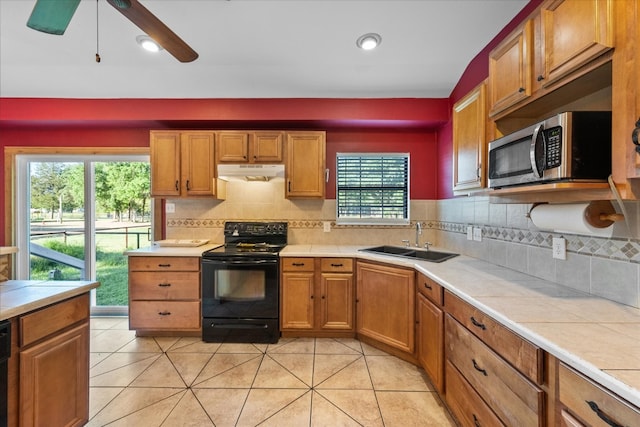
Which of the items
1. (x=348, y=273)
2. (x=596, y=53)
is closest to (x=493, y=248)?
(x=348, y=273)

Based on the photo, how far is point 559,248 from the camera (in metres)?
1.57

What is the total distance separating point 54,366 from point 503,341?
2.07 meters

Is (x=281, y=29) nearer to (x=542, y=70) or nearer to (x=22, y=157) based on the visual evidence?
(x=542, y=70)

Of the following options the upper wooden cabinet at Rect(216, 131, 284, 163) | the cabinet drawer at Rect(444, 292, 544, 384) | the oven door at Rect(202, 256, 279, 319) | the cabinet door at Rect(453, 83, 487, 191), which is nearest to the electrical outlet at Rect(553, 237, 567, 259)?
the cabinet door at Rect(453, 83, 487, 191)

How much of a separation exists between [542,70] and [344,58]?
1677mm

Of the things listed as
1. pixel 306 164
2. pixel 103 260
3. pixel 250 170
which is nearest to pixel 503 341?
pixel 306 164

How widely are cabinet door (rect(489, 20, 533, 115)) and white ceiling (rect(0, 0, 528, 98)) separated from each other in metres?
0.76

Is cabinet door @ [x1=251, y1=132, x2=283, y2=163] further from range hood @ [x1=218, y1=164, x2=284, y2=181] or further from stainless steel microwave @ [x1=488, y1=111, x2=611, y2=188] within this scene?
stainless steel microwave @ [x1=488, y1=111, x2=611, y2=188]

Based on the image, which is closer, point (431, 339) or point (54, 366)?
point (54, 366)

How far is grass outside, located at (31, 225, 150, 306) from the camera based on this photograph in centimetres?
340

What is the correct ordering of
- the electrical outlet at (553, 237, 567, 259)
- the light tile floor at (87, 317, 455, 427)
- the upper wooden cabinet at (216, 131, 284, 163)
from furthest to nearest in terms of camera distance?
the upper wooden cabinet at (216, 131, 284, 163) → the light tile floor at (87, 317, 455, 427) → the electrical outlet at (553, 237, 567, 259)

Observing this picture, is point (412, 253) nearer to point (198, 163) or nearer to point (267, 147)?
point (267, 147)

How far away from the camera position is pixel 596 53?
1.04 m

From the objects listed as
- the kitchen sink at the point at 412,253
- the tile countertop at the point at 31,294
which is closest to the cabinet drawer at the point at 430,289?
the kitchen sink at the point at 412,253
